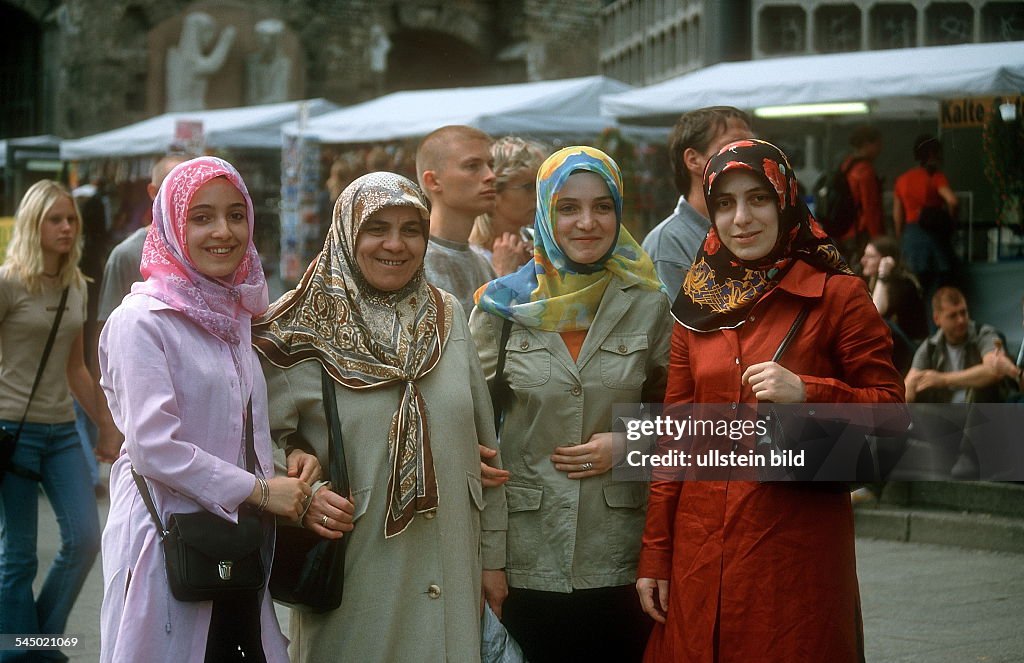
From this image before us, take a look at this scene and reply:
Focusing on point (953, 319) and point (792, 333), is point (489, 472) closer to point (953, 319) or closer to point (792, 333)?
point (792, 333)

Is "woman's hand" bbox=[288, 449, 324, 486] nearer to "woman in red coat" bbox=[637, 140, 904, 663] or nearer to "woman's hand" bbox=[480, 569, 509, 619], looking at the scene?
"woman's hand" bbox=[480, 569, 509, 619]

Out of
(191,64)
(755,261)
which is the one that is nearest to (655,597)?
(755,261)

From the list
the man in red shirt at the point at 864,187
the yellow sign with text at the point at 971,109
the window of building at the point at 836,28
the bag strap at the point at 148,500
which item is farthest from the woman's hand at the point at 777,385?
the window of building at the point at 836,28

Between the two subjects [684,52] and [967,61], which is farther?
[684,52]

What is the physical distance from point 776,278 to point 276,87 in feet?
71.9

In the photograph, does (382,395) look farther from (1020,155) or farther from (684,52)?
(684,52)

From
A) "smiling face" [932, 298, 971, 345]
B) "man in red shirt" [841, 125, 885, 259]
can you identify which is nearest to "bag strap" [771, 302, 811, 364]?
"smiling face" [932, 298, 971, 345]

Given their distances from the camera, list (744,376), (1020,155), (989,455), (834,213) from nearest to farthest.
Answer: (744,376)
(989,455)
(1020,155)
(834,213)

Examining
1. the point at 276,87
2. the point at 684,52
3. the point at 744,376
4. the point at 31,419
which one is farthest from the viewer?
the point at 276,87

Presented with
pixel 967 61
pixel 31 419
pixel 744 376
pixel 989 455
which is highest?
pixel 967 61

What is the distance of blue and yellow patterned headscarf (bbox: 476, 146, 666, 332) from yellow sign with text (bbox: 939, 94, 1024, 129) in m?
5.60

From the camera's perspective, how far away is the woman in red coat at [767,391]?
3303 millimetres

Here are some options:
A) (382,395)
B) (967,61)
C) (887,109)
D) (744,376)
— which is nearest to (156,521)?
(382,395)

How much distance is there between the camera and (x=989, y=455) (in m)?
8.09
